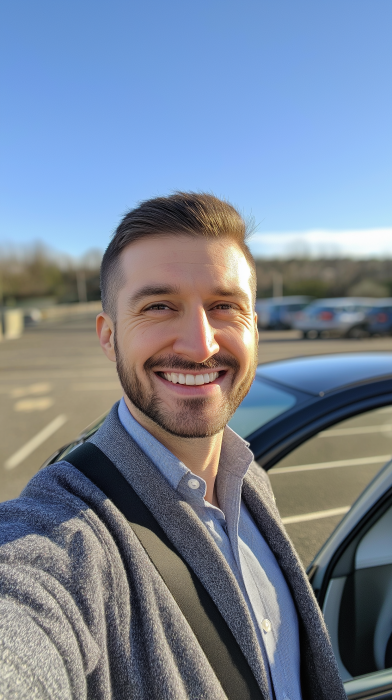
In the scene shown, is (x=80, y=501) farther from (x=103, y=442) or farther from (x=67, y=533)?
(x=103, y=442)

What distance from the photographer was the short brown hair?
1239mm

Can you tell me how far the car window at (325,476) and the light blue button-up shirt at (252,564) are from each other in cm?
71

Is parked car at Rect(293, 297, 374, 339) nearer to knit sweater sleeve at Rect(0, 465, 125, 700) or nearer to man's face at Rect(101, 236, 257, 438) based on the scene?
man's face at Rect(101, 236, 257, 438)

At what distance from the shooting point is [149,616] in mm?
885

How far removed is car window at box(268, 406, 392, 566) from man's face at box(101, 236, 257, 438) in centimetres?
91

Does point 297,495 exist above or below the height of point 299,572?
below

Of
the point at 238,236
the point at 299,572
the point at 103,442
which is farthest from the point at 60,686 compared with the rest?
the point at 238,236

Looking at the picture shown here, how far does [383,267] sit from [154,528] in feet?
202

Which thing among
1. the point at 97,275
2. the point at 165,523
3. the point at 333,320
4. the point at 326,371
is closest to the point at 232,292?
the point at 165,523

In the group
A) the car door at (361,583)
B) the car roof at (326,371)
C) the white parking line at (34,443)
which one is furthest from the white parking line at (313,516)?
the white parking line at (34,443)

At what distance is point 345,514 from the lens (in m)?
2.28

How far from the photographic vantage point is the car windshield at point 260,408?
2035mm

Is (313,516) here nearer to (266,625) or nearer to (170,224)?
(266,625)

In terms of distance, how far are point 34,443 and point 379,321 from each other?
1787 cm
